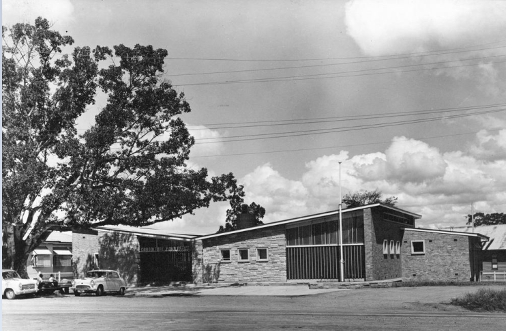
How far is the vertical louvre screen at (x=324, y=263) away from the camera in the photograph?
37.2 m

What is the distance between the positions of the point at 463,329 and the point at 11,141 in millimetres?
22953

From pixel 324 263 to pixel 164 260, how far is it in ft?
36.1

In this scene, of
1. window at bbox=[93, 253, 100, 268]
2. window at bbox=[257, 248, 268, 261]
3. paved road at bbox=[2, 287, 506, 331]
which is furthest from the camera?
window at bbox=[93, 253, 100, 268]

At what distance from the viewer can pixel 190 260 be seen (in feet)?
132

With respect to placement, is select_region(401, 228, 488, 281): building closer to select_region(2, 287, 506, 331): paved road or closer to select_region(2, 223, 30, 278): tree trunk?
select_region(2, 287, 506, 331): paved road

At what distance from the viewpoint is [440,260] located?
41.7 metres

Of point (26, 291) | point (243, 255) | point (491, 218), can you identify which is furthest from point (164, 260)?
point (491, 218)

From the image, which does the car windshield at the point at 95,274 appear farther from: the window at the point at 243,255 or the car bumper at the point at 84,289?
the window at the point at 243,255

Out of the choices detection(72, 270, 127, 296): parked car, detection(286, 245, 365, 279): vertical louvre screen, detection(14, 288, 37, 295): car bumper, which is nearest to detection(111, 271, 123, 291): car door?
detection(72, 270, 127, 296): parked car

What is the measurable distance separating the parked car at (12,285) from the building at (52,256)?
97.6 feet

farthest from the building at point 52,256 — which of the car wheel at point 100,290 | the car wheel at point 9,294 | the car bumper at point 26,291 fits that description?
the car wheel at point 9,294

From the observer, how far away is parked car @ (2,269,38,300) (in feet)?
94.5

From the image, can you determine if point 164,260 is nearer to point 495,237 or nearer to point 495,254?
point 495,254

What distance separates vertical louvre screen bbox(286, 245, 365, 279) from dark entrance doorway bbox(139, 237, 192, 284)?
7260mm
